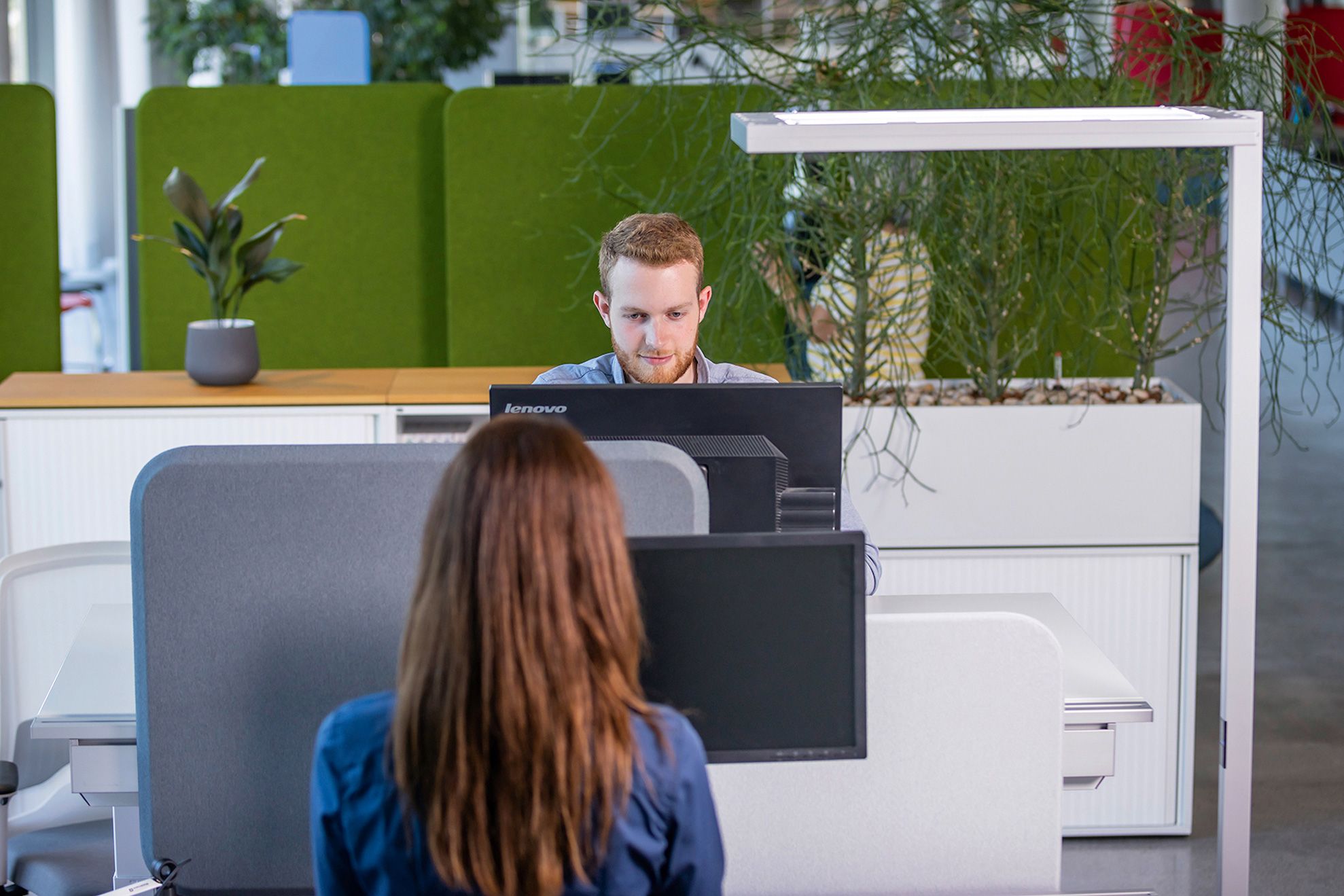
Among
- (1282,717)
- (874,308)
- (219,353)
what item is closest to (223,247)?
(219,353)

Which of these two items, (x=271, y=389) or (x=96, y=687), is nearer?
(x=96, y=687)

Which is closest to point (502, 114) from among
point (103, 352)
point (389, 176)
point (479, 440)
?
point (389, 176)

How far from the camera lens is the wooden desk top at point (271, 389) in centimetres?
330

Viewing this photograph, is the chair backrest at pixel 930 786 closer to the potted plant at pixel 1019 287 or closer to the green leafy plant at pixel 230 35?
the potted plant at pixel 1019 287

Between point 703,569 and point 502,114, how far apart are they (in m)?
2.74

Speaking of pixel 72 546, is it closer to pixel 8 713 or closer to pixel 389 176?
pixel 8 713

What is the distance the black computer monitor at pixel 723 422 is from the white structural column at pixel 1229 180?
11.0 inches

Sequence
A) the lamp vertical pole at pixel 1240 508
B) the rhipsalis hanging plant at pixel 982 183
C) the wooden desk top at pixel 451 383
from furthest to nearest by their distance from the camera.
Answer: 1. the wooden desk top at pixel 451 383
2. the rhipsalis hanging plant at pixel 982 183
3. the lamp vertical pole at pixel 1240 508

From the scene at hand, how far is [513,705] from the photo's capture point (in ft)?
3.61

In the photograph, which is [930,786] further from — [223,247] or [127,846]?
[223,247]

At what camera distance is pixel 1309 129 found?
2.96 meters

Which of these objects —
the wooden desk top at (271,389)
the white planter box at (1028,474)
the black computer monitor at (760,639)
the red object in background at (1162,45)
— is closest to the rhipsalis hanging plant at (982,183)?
the red object in background at (1162,45)

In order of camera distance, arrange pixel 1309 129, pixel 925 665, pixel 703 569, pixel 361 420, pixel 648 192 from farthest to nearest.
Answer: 1. pixel 648 192
2. pixel 361 420
3. pixel 1309 129
4. pixel 925 665
5. pixel 703 569

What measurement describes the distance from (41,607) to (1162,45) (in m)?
2.29
